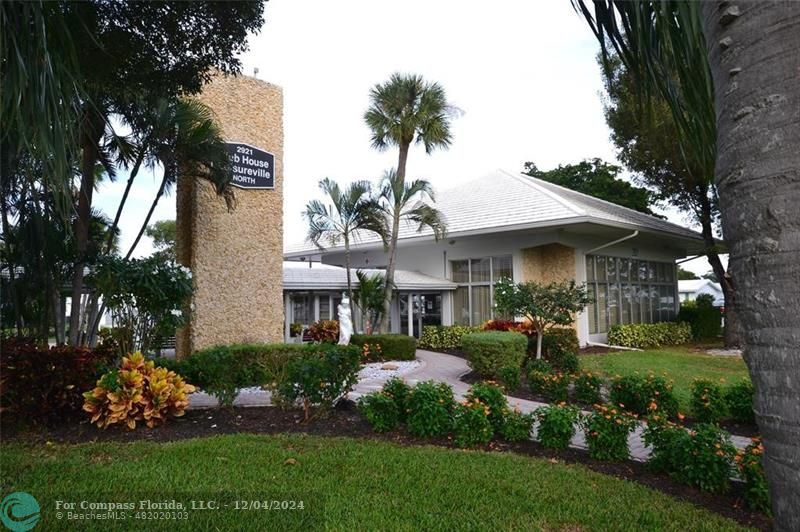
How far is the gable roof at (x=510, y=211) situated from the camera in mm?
15609

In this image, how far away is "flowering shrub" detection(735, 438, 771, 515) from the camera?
3797 mm

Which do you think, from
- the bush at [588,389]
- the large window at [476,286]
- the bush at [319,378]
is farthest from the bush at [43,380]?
the large window at [476,286]

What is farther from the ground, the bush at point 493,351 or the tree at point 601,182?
the tree at point 601,182

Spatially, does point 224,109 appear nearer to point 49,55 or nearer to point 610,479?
point 49,55

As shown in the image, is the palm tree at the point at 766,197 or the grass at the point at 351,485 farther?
the grass at the point at 351,485

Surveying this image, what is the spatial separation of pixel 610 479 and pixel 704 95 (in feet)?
11.1

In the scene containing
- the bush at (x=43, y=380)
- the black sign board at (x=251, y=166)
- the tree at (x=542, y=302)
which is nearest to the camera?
the bush at (x=43, y=380)

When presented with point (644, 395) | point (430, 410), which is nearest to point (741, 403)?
point (644, 395)

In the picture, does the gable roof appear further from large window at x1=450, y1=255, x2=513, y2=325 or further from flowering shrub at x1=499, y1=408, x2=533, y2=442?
flowering shrub at x1=499, y1=408, x2=533, y2=442

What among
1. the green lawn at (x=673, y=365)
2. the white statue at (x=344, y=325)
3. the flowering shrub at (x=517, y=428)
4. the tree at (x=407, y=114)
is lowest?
the green lawn at (x=673, y=365)

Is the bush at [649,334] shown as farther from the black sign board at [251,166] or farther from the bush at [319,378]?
the bush at [319,378]

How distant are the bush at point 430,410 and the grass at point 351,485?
45 cm

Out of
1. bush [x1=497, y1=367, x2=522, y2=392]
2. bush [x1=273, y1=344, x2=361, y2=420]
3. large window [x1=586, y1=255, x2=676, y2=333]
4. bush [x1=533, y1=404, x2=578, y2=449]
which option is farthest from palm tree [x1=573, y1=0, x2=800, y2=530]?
large window [x1=586, y1=255, x2=676, y2=333]

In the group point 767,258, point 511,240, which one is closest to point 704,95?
point 767,258
